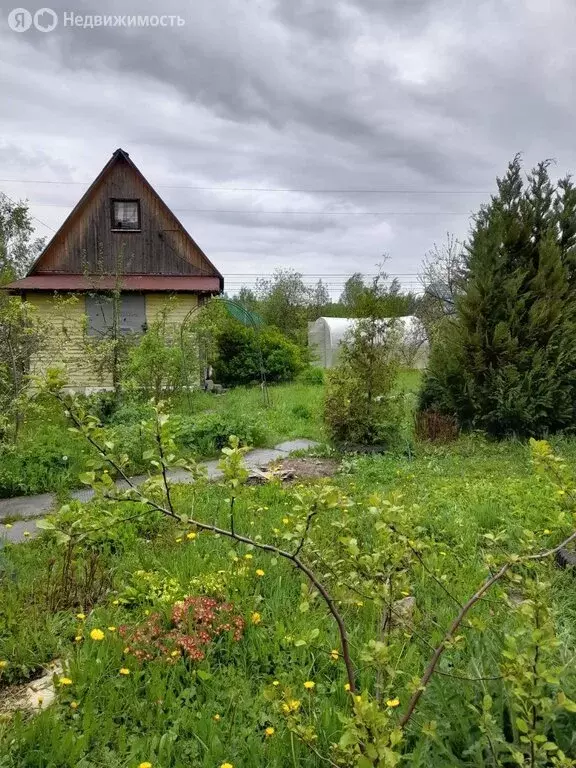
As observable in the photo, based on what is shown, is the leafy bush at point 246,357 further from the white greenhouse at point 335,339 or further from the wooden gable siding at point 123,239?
the white greenhouse at point 335,339

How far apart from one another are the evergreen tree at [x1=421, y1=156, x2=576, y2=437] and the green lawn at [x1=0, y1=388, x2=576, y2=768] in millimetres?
3574

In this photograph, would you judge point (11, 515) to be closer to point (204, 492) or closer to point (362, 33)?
point (204, 492)

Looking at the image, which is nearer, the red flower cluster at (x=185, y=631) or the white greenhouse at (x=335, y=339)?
the red flower cluster at (x=185, y=631)

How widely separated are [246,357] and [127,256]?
15.2 feet

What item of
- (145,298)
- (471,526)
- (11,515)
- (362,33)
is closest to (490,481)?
(471,526)

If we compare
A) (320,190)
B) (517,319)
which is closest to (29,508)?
(517,319)

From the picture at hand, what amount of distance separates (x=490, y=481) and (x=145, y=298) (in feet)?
39.0

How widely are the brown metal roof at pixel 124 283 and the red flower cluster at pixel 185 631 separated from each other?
12017 mm

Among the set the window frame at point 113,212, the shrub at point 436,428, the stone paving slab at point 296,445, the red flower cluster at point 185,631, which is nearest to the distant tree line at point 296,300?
the window frame at point 113,212

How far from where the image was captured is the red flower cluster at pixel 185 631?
2.33m

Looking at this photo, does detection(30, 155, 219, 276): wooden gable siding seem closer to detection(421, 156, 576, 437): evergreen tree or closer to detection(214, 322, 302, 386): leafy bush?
detection(214, 322, 302, 386): leafy bush

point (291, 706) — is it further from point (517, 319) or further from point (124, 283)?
point (124, 283)

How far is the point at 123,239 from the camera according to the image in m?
15.6

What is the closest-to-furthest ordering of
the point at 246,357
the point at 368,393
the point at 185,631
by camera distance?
the point at 185,631
the point at 368,393
the point at 246,357
